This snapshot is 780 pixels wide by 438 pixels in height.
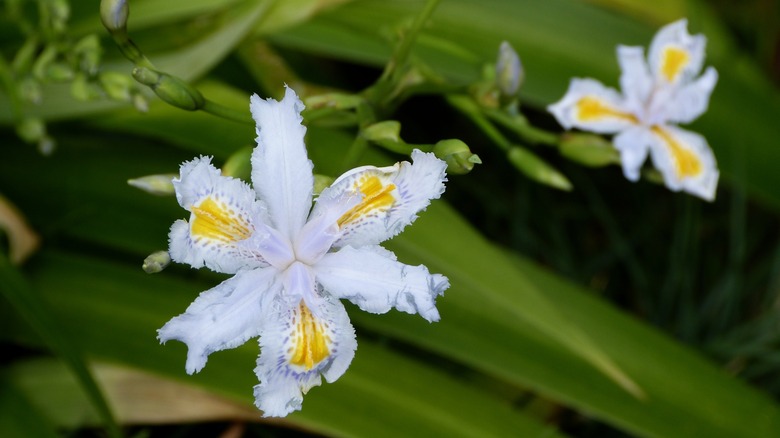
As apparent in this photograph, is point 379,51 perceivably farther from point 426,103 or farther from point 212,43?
point 426,103

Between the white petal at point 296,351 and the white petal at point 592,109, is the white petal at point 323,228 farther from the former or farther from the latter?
the white petal at point 592,109

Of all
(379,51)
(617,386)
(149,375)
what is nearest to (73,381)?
(149,375)

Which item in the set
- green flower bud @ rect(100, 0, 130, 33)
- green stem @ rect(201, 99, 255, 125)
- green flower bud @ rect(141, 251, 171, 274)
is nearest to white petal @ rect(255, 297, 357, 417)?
green flower bud @ rect(141, 251, 171, 274)

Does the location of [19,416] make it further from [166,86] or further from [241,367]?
[166,86]

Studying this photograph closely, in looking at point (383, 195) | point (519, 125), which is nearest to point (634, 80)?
point (519, 125)

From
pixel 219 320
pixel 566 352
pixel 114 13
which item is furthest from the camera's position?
pixel 566 352
